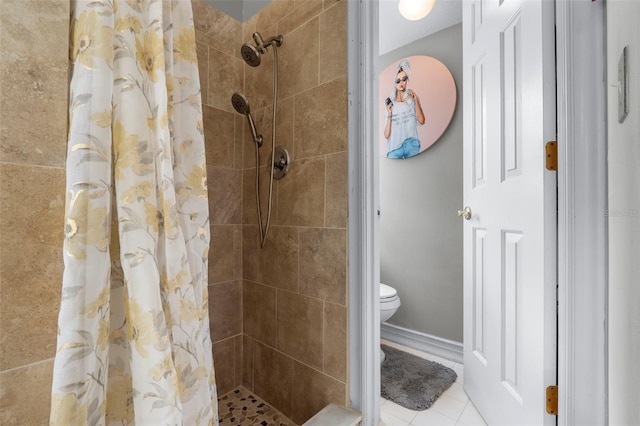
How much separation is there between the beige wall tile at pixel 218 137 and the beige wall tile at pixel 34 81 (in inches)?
31.5

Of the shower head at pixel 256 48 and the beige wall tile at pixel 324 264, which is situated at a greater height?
the shower head at pixel 256 48

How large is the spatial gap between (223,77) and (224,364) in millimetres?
1454

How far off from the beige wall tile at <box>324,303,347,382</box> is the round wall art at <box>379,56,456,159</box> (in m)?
1.47

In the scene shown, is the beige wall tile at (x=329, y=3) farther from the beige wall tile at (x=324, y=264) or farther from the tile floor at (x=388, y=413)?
the tile floor at (x=388, y=413)

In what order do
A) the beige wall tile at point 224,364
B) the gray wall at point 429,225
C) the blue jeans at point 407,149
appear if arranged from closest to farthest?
1. the beige wall tile at point 224,364
2. the gray wall at point 429,225
3. the blue jeans at point 407,149

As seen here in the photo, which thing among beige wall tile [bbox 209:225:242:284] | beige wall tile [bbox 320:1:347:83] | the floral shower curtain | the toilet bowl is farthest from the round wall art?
the floral shower curtain

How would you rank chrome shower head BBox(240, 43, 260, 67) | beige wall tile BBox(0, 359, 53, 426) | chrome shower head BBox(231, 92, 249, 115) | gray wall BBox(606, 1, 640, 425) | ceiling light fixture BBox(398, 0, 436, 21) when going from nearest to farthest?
beige wall tile BBox(0, 359, 53, 426) → gray wall BBox(606, 1, 640, 425) → chrome shower head BBox(240, 43, 260, 67) → chrome shower head BBox(231, 92, 249, 115) → ceiling light fixture BBox(398, 0, 436, 21)

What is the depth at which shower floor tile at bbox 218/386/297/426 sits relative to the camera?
1.23 m

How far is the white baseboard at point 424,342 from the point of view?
188cm

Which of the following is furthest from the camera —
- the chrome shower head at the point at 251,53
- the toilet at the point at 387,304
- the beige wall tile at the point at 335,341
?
the toilet at the point at 387,304

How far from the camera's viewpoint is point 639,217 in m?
0.61

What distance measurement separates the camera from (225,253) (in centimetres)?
143

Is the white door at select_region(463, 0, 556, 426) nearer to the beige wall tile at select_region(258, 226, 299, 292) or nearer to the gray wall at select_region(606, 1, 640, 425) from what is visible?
the gray wall at select_region(606, 1, 640, 425)

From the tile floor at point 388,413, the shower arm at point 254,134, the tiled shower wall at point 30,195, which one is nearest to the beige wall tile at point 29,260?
the tiled shower wall at point 30,195
